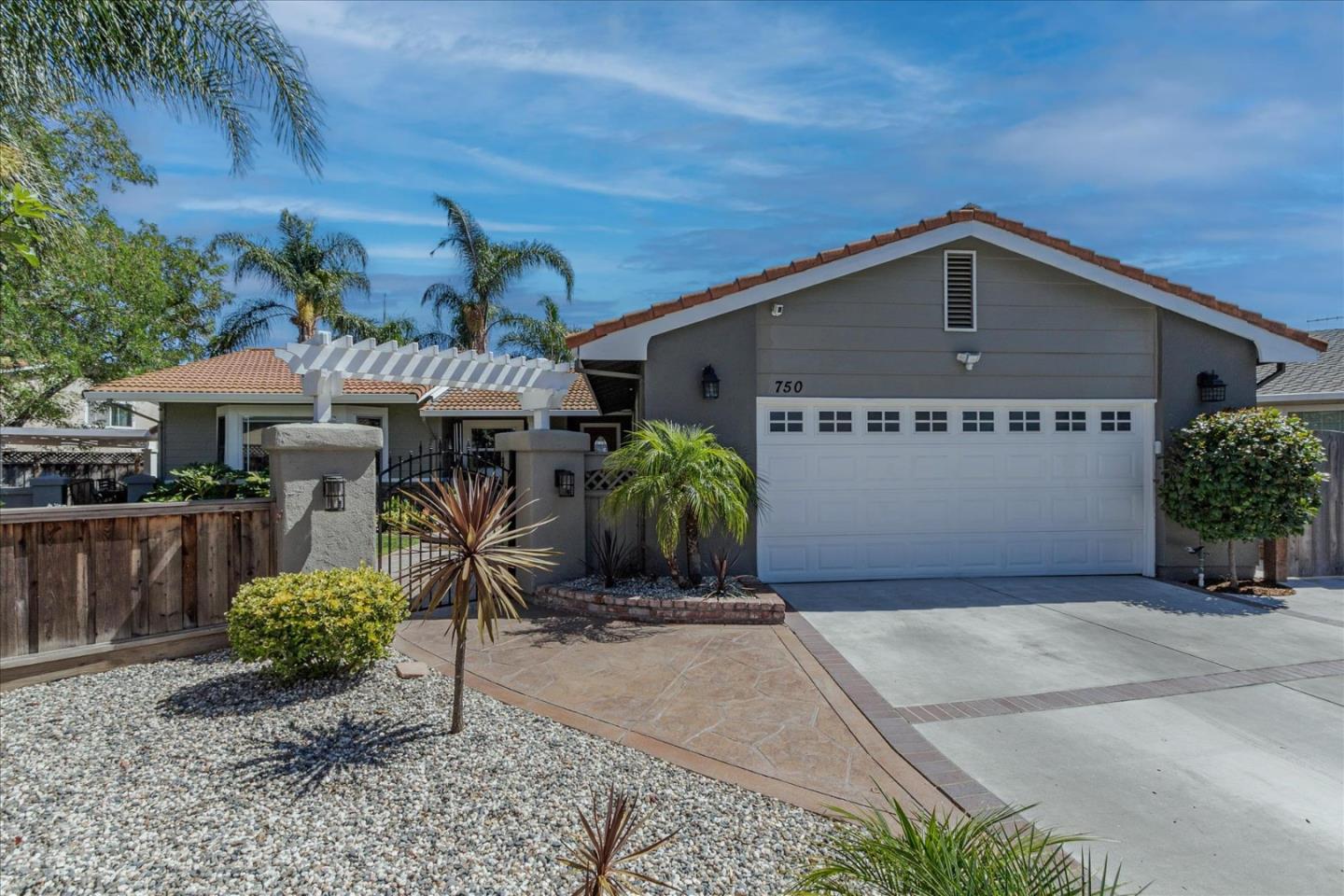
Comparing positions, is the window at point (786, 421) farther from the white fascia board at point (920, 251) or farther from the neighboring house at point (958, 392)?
the white fascia board at point (920, 251)

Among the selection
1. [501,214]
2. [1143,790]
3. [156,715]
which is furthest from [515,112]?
[501,214]

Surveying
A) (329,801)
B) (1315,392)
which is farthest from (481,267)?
(1315,392)

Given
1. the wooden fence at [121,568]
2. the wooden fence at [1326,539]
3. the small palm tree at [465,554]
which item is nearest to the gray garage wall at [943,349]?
the wooden fence at [1326,539]

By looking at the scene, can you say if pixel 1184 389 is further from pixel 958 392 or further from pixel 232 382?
pixel 232 382

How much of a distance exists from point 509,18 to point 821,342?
6.00 meters

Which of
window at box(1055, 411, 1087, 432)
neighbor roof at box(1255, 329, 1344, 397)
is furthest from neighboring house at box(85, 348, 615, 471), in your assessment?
neighbor roof at box(1255, 329, 1344, 397)

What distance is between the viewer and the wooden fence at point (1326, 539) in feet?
30.4

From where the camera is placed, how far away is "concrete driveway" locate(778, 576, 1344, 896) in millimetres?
3230

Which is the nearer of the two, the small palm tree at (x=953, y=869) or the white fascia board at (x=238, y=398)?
the small palm tree at (x=953, y=869)

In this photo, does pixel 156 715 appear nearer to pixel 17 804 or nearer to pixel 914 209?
pixel 17 804

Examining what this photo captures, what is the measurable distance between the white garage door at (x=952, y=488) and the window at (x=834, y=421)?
1cm

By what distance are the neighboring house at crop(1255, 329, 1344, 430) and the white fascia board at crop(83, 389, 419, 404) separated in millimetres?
21721

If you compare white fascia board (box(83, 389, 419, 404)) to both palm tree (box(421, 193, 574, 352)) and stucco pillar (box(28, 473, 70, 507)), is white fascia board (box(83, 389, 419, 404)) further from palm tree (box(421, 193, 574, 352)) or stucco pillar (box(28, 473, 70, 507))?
palm tree (box(421, 193, 574, 352))

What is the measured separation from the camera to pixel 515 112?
33.7 ft
